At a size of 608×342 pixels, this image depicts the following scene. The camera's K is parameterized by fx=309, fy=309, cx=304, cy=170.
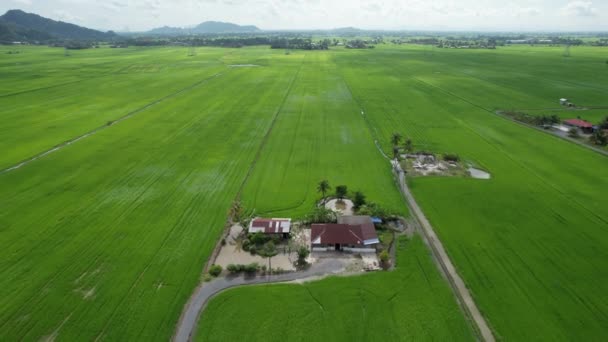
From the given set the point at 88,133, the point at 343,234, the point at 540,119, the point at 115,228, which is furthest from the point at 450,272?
the point at 88,133

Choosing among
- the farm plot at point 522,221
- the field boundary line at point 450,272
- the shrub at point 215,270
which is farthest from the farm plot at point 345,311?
the farm plot at point 522,221

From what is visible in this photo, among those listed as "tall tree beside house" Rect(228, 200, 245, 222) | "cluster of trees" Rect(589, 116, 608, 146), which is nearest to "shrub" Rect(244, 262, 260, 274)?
"tall tree beside house" Rect(228, 200, 245, 222)

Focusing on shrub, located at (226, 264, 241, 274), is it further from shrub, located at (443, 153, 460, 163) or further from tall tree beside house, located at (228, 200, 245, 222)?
shrub, located at (443, 153, 460, 163)

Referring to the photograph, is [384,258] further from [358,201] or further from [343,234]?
[358,201]

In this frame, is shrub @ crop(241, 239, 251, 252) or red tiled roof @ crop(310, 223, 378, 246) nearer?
red tiled roof @ crop(310, 223, 378, 246)

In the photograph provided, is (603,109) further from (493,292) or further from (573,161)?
(493,292)

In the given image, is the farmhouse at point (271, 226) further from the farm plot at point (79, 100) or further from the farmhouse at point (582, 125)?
the farmhouse at point (582, 125)
